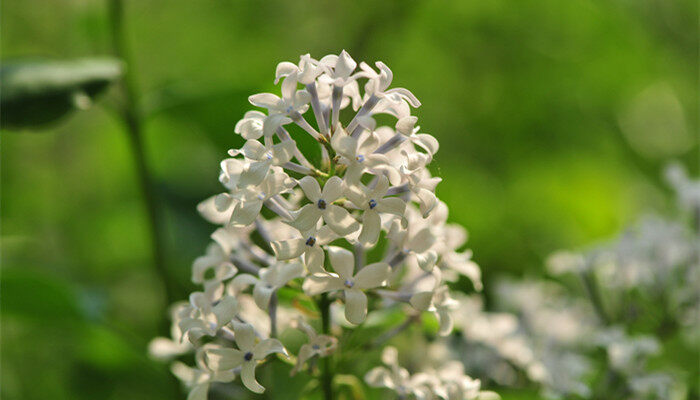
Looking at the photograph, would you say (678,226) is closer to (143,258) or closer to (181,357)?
(181,357)

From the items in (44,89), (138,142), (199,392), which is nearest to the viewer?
(199,392)

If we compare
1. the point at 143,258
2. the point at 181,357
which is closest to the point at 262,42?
the point at 143,258

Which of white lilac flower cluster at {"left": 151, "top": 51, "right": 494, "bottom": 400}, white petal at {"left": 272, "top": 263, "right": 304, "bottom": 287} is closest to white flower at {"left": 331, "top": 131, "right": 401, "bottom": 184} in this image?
white lilac flower cluster at {"left": 151, "top": 51, "right": 494, "bottom": 400}

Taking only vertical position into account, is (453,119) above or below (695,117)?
below

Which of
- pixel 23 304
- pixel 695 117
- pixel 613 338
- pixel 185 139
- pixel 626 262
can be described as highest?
pixel 695 117

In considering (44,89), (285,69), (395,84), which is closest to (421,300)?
(285,69)

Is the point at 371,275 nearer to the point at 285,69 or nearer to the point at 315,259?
the point at 315,259

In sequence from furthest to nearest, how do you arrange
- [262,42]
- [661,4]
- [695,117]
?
[695,117] → [661,4] → [262,42]

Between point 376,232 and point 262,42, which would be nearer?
point 376,232
